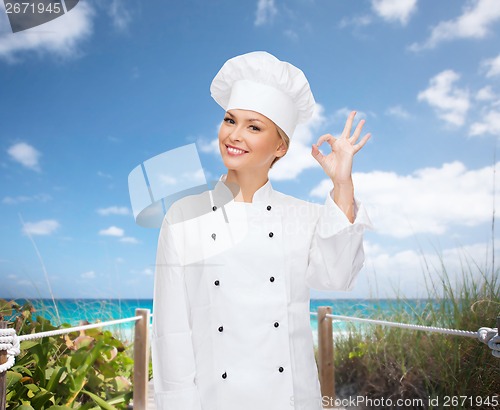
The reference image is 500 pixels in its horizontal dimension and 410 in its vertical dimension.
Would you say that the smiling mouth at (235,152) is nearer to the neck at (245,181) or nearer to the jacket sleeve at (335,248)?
the neck at (245,181)

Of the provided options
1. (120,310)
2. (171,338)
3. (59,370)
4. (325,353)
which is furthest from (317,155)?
(120,310)

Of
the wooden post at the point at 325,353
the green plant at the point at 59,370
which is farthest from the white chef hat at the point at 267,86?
the wooden post at the point at 325,353

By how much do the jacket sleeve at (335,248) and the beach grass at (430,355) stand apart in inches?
60.9

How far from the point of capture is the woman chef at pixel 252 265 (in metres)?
1.16

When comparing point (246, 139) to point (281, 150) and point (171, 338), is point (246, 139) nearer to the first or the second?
point (281, 150)

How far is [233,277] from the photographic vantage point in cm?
121

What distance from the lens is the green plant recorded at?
215cm

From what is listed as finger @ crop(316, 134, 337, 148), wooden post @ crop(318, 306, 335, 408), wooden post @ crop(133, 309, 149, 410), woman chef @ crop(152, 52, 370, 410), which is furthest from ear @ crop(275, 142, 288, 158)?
wooden post @ crop(318, 306, 335, 408)

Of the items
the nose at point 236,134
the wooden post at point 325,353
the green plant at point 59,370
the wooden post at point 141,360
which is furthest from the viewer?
the wooden post at point 325,353

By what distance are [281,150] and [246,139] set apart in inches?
4.9

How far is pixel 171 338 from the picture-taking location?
1.16 meters

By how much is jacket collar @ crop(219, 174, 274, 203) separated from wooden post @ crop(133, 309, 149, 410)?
6.77 ft

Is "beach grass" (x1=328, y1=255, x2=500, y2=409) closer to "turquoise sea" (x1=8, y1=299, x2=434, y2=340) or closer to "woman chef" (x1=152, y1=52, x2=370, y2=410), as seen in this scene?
"turquoise sea" (x1=8, y1=299, x2=434, y2=340)

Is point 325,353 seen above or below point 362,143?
below
